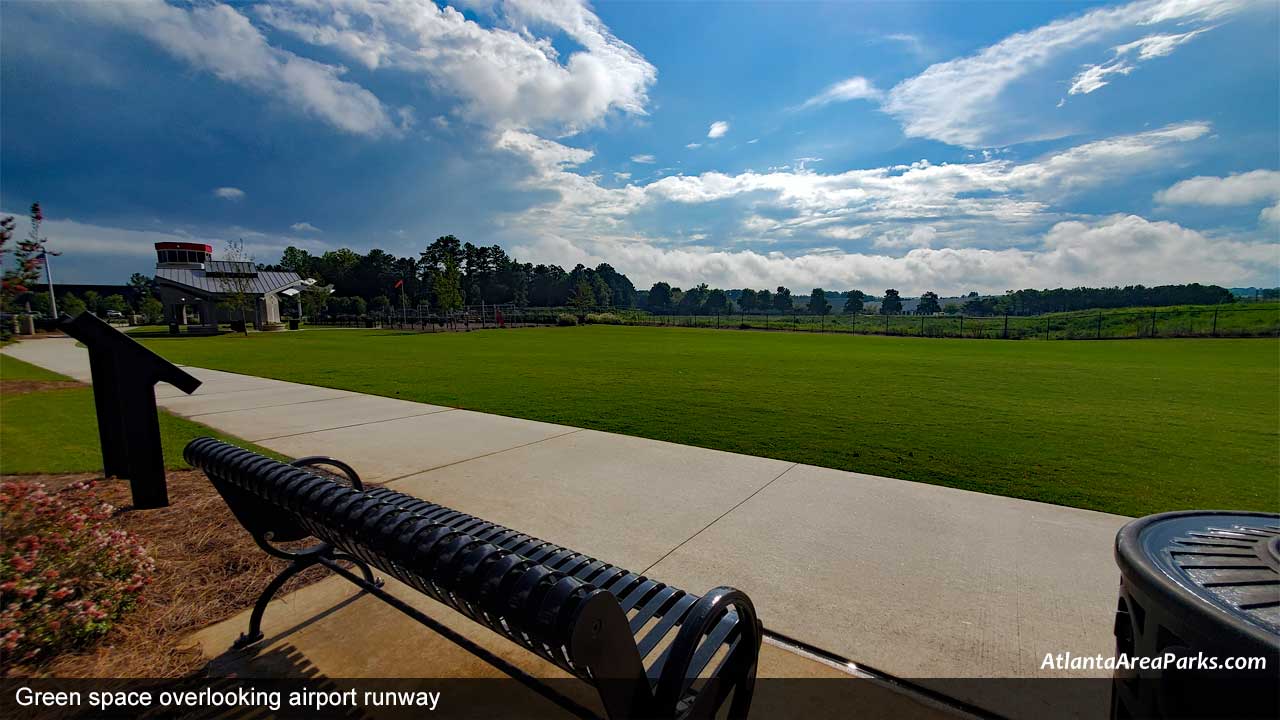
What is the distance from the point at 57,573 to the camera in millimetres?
2477

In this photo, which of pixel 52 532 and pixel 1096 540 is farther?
pixel 1096 540

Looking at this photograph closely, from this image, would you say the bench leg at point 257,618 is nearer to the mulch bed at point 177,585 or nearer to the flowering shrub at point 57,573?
the mulch bed at point 177,585

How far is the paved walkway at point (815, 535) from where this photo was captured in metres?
2.55

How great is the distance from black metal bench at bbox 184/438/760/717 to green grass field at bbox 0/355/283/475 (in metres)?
4.03

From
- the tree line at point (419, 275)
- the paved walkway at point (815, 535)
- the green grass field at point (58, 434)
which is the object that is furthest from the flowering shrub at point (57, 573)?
the tree line at point (419, 275)

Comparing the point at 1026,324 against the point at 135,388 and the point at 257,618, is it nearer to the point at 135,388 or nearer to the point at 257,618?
the point at 257,618

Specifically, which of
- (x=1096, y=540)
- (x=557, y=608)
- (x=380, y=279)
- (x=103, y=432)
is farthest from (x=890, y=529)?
(x=380, y=279)

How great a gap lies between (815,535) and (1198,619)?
2668 mm

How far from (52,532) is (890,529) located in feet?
15.9

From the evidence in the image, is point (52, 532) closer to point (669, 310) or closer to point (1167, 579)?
point (1167, 579)

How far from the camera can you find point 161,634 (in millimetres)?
2553

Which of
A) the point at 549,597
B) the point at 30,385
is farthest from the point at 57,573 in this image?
the point at 30,385

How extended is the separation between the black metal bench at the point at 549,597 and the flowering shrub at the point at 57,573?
0.70 meters
